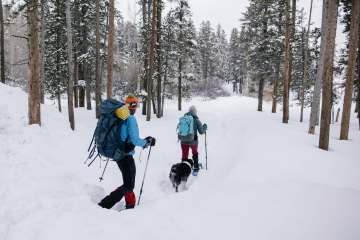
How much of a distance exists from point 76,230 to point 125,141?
184 centimetres

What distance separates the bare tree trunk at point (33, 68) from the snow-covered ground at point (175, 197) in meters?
0.44

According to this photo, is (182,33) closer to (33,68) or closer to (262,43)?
(262,43)

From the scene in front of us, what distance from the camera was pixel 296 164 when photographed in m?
9.27

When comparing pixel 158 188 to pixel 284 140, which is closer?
pixel 158 188

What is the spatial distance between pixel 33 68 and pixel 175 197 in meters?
7.60

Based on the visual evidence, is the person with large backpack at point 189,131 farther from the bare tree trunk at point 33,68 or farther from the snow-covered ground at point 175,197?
the bare tree trunk at point 33,68

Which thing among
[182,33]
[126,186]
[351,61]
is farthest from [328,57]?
[182,33]

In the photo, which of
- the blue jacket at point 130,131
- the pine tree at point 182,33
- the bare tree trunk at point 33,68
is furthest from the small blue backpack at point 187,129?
the pine tree at point 182,33

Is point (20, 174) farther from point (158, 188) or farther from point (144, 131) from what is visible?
point (144, 131)

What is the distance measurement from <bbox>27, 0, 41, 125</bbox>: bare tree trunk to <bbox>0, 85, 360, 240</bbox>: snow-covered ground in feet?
1.44

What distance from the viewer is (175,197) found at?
6.38 meters

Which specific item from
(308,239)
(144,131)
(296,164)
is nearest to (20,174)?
(308,239)

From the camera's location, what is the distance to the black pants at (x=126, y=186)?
19.6ft

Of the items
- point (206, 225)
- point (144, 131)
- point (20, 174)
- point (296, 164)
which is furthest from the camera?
point (144, 131)
